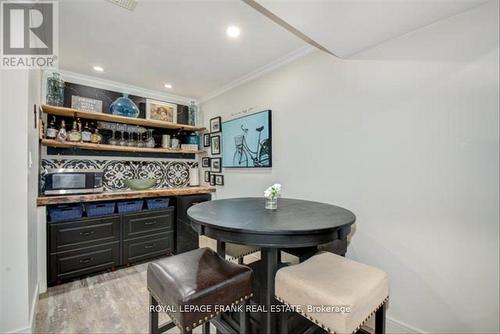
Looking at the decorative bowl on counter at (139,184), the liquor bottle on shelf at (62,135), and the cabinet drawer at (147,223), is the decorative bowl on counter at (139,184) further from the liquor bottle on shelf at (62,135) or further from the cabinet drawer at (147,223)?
the liquor bottle on shelf at (62,135)

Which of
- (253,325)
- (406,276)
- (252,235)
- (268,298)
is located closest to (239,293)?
(268,298)

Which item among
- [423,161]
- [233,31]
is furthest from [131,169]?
[423,161]

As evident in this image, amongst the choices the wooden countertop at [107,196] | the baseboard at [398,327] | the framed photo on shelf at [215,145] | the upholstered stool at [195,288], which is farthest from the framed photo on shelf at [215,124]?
the baseboard at [398,327]

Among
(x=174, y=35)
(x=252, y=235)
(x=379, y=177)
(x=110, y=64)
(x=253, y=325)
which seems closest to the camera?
(x=252, y=235)

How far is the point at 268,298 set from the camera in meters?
1.30

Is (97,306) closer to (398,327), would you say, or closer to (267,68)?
(398,327)

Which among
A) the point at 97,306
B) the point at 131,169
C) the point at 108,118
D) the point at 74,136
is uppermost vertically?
the point at 108,118

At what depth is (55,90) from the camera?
2.64 meters

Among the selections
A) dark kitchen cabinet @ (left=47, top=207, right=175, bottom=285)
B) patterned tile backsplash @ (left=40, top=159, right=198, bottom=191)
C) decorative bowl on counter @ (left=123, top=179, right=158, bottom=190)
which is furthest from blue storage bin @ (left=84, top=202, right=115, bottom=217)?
patterned tile backsplash @ (left=40, top=159, right=198, bottom=191)

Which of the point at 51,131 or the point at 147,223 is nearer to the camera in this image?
the point at 51,131

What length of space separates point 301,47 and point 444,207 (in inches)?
74.1

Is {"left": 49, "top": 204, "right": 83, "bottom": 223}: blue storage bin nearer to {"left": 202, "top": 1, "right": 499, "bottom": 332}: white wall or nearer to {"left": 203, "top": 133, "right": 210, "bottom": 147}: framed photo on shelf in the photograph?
{"left": 203, "top": 133, "right": 210, "bottom": 147}: framed photo on shelf

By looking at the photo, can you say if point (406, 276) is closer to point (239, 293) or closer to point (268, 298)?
point (268, 298)

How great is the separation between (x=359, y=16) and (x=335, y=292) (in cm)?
167
